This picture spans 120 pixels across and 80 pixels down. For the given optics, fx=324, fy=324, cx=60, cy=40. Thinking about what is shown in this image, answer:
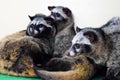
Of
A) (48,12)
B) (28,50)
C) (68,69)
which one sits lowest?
(68,69)

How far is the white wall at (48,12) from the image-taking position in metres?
2.68

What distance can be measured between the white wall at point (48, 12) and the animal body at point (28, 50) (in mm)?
234

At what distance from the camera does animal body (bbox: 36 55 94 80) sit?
2240mm

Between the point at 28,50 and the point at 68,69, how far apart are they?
1.27 ft

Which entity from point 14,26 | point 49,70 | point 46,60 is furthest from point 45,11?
point 49,70

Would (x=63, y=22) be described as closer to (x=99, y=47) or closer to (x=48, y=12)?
(x=48, y=12)

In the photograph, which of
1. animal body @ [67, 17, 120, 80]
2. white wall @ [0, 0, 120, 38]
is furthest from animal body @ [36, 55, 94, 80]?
white wall @ [0, 0, 120, 38]

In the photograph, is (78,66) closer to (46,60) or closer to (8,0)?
(46,60)

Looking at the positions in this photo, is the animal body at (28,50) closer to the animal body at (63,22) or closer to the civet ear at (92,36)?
the animal body at (63,22)

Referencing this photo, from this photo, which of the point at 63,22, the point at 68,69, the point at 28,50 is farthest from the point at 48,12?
the point at 68,69

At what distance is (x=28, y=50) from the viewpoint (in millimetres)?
2477

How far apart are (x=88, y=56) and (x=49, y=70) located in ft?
1.04

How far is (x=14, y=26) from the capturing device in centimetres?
310

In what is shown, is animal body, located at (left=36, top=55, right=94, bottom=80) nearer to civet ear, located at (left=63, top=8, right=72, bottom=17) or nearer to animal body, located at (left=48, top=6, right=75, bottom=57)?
animal body, located at (left=48, top=6, right=75, bottom=57)
